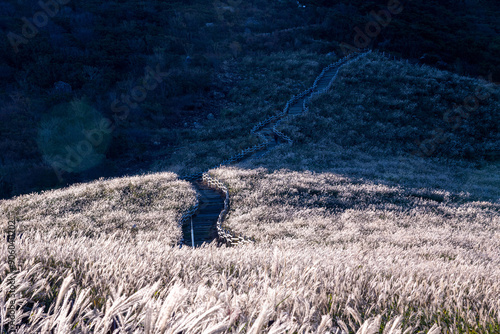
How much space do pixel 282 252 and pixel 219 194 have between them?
11.6 m

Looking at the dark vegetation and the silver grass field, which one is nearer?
the silver grass field

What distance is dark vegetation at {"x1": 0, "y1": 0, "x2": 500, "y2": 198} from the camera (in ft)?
70.1

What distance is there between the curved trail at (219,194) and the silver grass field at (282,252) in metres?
0.46

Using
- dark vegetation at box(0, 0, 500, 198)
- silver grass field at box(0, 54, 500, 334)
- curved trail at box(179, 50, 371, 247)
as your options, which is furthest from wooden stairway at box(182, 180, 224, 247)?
dark vegetation at box(0, 0, 500, 198)

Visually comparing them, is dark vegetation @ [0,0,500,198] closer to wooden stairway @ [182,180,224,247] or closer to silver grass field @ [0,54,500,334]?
silver grass field @ [0,54,500,334]

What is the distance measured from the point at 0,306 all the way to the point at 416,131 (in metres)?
30.8

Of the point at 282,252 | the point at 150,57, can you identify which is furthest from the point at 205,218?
the point at 150,57

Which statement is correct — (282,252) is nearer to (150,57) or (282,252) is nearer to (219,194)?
(219,194)

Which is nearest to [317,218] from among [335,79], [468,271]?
[468,271]

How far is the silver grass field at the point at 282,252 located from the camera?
1.23 m

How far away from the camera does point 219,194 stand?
14.5 metres

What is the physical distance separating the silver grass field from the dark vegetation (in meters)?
5.58

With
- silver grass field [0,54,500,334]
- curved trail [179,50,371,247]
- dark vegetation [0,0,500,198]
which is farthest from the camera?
dark vegetation [0,0,500,198]

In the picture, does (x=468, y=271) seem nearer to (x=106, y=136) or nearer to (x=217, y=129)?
(x=106, y=136)
